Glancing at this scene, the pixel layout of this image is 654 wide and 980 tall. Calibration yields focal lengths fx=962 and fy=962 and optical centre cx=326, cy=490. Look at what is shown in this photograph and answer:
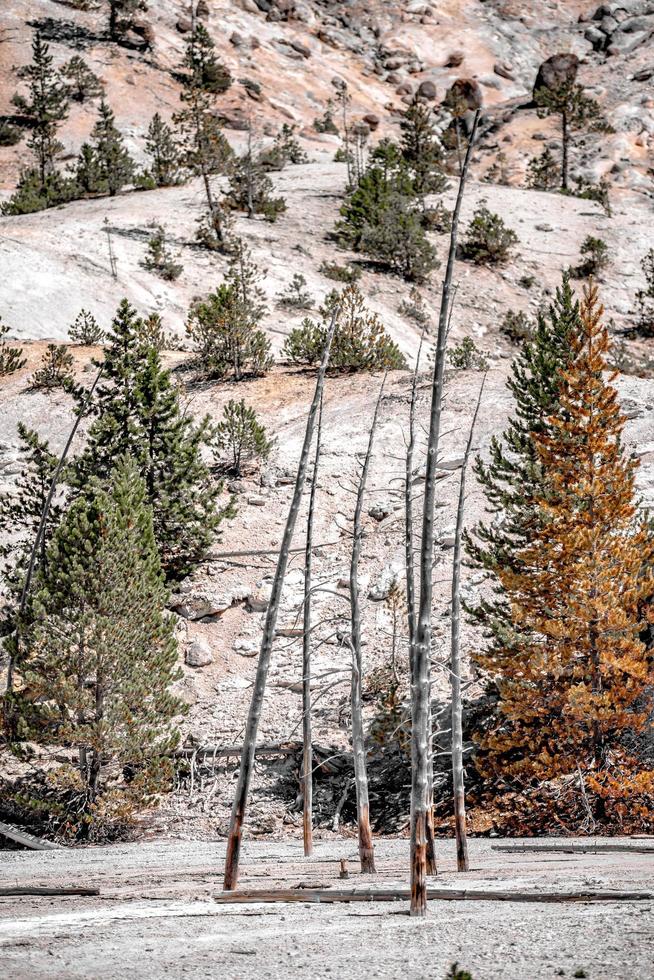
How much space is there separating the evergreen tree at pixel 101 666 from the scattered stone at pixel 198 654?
2.86 m

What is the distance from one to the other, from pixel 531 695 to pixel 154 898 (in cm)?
1067

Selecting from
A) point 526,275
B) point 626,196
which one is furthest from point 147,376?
point 626,196

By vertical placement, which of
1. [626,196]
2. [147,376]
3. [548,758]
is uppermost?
[626,196]

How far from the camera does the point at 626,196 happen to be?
228ft

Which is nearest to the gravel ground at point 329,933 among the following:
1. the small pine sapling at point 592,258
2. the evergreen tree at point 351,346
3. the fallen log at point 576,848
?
the fallen log at point 576,848

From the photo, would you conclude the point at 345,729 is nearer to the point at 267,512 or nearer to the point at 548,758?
the point at 548,758

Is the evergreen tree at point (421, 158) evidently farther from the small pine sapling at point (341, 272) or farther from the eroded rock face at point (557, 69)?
the eroded rock face at point (557, 69)

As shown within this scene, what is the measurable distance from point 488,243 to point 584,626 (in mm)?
38994

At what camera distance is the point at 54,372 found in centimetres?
3594

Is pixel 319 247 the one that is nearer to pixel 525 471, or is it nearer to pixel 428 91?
pixel 525 471

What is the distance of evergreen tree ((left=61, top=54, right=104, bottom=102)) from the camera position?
8194 centimetres

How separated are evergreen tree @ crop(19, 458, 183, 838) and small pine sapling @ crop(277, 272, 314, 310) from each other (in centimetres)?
2468

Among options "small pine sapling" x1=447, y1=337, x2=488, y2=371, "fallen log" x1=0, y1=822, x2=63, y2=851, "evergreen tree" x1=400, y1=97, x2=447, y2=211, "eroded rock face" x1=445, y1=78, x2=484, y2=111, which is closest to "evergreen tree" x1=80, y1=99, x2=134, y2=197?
"evergreen tree" x1=400, y1=97, x2=447, y2=211

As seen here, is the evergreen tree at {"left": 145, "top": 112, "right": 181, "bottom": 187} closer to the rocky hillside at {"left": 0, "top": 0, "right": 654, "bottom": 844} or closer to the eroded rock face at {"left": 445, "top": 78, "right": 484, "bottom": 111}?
the rocky hillside at {"left": 0, "top": 0, "right": 654, "bottom": 844}
